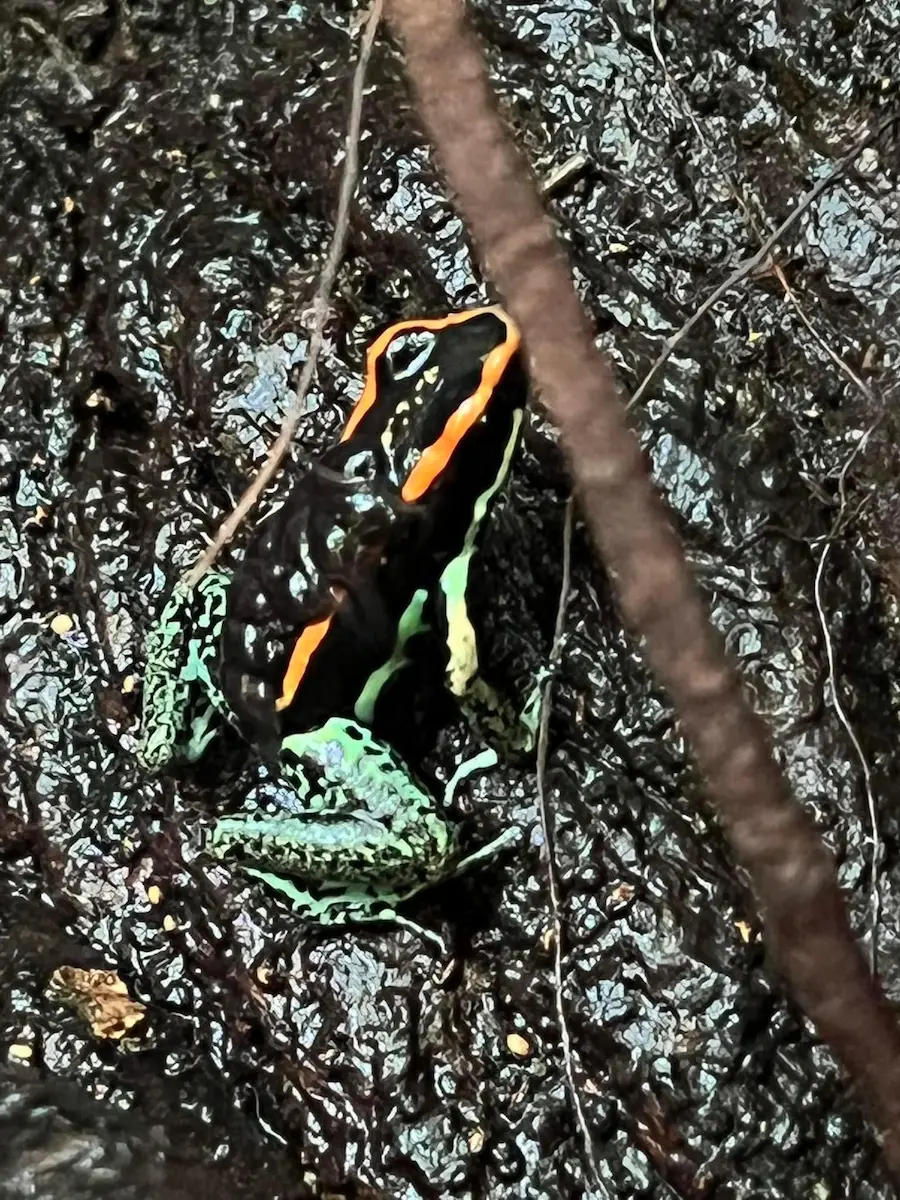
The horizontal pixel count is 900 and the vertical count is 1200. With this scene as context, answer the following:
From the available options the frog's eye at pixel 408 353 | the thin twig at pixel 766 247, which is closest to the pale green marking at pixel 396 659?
the frog's eye at pixel 408 353

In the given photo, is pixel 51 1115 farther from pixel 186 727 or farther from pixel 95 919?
pixel 186 727

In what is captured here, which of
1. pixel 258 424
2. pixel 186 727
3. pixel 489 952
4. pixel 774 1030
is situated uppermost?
pixel 258 424

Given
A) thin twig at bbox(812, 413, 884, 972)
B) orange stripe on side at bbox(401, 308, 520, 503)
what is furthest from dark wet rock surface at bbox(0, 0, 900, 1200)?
orange stripe on side at bbox(401, 308, 520, 503)

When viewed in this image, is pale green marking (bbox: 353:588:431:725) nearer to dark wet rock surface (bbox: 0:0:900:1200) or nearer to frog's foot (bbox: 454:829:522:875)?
dark wet rock surface (bbox: 0:0:900:1200)

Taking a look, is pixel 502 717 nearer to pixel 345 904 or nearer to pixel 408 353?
pixel 345 904

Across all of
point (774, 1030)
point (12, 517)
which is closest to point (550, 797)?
point (774, 1030)

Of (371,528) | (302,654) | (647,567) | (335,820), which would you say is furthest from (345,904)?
(647,567)

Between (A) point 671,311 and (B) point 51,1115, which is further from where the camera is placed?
(A) point 671,311
